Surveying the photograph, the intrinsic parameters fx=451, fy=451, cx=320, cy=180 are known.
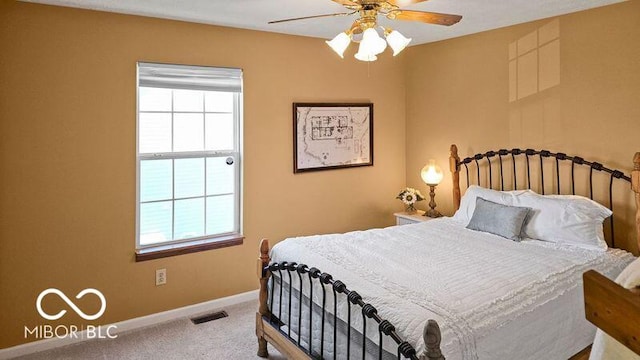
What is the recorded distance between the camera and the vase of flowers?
469cm

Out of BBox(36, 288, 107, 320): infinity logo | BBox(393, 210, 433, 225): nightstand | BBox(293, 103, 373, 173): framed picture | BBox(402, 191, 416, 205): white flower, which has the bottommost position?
BBox(36, 288, 107, 320): infinity logo

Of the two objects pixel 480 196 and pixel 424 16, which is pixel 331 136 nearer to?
pixel 480 196

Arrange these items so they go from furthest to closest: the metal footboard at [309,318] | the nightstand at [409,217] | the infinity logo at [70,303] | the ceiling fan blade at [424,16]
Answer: the nightstand at [409,217] → the infinity logo at [70,303] → the ceiling fan blade at [424,16] → the metal footboard at [309,318]

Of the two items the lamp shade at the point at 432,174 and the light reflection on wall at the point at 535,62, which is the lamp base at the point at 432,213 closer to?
the lamp shade at the point at 432,174

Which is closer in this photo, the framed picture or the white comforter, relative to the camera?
the white comforter

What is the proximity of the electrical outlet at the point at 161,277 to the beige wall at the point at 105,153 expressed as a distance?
1.9 inches

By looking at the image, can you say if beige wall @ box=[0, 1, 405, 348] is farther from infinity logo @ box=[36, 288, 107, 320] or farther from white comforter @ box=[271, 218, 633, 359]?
white comforter @ box=[271, 218, 633, 359]

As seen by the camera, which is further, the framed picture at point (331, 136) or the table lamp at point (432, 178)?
the table lamp at point (432, 178)

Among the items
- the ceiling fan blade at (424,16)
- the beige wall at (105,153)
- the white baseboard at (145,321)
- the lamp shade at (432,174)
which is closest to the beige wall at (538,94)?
the lamp shade at (432,174)

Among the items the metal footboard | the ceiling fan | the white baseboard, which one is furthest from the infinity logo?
the ceiling fan

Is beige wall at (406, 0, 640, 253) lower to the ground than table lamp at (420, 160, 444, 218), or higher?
higher

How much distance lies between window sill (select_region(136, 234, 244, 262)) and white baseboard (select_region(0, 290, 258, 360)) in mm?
470

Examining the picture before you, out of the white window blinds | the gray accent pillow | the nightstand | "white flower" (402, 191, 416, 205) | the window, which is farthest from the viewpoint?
"white flower" (402, 191, 416, 205)

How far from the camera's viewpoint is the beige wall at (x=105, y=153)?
3080mm
